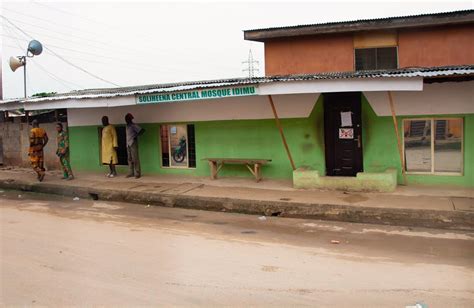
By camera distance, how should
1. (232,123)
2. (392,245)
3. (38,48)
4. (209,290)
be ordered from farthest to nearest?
(38,48)
(232,123)
(392,245)
(209,290)

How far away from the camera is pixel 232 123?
12031 millimetres

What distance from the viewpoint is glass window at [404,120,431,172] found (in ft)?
33.1

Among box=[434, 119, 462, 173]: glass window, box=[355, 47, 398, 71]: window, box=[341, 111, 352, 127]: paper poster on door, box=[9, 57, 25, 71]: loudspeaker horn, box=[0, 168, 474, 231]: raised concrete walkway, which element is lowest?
box=[0, 168, 474, 231]: raised concrete walkway

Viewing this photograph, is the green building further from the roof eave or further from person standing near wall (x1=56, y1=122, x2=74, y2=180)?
person standing near wall (x1=56, y1=122, x2=74, y2=180)

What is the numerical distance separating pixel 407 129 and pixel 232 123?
435 cm

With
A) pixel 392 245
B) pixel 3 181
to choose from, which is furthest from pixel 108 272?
pixel 3 181

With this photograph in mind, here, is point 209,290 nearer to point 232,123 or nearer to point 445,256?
point 445,256

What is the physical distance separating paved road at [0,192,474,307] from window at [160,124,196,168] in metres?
4.22

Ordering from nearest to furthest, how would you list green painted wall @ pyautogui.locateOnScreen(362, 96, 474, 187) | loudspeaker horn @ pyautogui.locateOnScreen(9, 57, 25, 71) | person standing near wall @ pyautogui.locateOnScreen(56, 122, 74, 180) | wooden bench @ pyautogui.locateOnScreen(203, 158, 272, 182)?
1. green painted wall @ pyautogui.locateOnScreen(362, 96, 474, 187)
2. wooden bench @ pyautogui.locateOnScreen(203, 158, 272, 182)
3. person standing near wall @ pyautogui.locateOnScreen(56, 122, 74, 180)
4. loudspeaker horn @ pyautogui.locateOnScreen(9, 57, 25, 71)

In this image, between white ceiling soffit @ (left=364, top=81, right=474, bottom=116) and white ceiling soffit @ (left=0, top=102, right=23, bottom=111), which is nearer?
white ceiling soffit @ (left=364, top=81, right=474, bottom=116)

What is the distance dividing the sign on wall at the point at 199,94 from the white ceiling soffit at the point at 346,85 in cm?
35

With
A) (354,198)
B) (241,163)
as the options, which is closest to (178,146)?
(241,163)

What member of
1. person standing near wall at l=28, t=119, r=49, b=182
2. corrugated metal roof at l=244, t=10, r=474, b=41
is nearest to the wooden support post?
corrugated metal roof at l=244, t=10, r=474, b=41

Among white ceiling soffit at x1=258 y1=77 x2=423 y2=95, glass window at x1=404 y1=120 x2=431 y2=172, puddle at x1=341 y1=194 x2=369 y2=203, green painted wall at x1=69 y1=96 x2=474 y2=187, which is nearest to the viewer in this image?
white ceiling soffit at x1=258 y1=77 x2=423 y2=95
